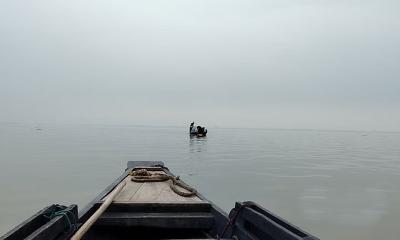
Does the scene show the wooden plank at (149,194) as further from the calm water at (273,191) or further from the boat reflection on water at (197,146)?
the boat reflection on water at (197,146)

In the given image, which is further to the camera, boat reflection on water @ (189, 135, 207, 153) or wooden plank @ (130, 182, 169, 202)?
boat reflection on water @ (189, 135, 207, 153)

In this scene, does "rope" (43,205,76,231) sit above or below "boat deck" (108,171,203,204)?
above

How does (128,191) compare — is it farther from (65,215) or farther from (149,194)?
(65,215)

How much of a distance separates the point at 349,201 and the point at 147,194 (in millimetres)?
9631

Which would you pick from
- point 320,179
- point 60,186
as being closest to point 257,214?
point 60,186

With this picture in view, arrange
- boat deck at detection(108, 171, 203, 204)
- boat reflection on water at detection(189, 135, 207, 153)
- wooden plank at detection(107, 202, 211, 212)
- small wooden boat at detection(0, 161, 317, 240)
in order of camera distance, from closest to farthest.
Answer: small wooden boat at detection(0, 161, 317, 240) → wooden plank at detection(107, 202, 211, 212) → boat deck at detection(108, 171, 203, 204) → boat reflection on water at detection(189, 135, 207, 153)

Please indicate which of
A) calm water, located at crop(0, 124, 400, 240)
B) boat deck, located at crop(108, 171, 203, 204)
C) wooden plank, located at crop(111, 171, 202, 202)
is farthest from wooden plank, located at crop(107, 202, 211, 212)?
calm water, located at crop(0, 124, 400, 240)

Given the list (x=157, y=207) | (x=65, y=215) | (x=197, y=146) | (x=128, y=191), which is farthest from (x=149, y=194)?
(x=197, y=146)

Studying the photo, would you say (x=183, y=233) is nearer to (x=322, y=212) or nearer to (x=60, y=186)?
(x=322, y=212)

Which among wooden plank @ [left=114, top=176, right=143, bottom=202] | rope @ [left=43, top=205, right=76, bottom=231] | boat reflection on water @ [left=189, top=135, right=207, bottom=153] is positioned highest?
rope @ [left=43, top=205, right=76, bottom=231]

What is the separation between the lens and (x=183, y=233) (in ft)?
16.7

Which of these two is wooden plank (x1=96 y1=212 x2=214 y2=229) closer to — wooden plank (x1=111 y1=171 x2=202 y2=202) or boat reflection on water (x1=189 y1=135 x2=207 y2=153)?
wooden plank (x1=111 y1=171 x2=202 y2=202)

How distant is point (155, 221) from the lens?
4859 millimetres

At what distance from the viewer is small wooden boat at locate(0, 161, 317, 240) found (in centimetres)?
344
